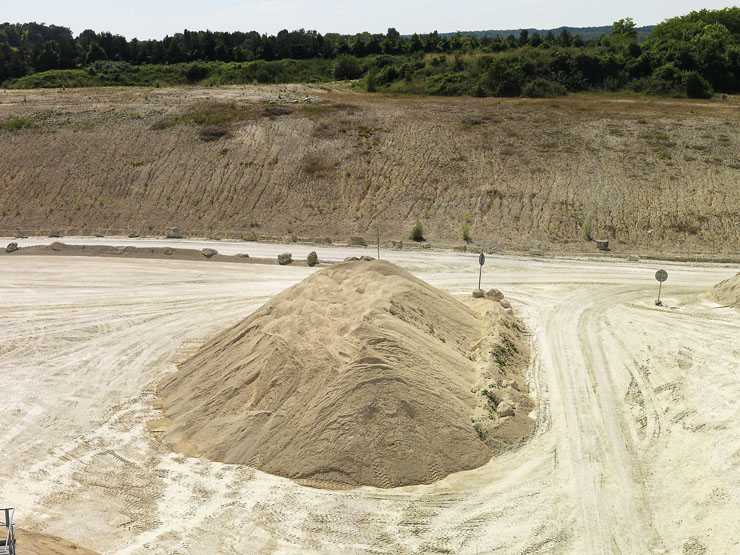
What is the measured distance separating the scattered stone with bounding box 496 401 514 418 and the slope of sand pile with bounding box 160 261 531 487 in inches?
12.7

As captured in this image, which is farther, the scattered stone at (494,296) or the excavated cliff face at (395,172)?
the excavated cliff face at (395,172)

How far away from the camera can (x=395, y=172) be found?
47.1 metres

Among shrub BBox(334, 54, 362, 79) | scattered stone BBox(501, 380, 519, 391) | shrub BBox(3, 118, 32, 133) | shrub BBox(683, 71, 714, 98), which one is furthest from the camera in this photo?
shrub BBox(334, 54, 362, 79)

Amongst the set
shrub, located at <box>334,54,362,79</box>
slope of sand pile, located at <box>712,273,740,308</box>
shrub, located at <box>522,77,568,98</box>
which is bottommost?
slope of sand pile, located at <box>712,273,740,308</box>

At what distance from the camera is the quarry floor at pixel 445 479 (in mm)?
13422

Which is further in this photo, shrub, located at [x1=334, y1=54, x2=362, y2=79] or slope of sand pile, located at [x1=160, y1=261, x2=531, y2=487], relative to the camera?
shrub, located at [x1=334, y1=54, x2=362, y2=79]

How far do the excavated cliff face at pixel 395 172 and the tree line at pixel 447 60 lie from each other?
312 inches

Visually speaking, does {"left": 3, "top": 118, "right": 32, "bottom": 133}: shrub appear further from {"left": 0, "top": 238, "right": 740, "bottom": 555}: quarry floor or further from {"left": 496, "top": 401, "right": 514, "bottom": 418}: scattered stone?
{"left": 496, "top": 401, "right": 514, "bottom": 418}: scattered stone

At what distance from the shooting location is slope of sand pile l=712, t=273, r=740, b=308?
27.3m

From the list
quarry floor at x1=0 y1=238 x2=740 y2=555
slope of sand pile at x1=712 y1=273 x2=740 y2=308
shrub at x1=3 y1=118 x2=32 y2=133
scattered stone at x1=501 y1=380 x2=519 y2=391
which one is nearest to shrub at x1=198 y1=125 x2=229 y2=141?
shrub at x1=3 y1=118 x2=32 y2=133

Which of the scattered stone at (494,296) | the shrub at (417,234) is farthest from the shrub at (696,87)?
the scattered stone at (494,296)

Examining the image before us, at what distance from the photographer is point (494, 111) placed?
180 ft

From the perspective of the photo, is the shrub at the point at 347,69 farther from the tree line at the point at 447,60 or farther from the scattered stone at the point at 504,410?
the scattered stone at the point at 504,410

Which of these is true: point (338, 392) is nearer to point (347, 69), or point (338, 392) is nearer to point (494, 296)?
point (494, 296)
